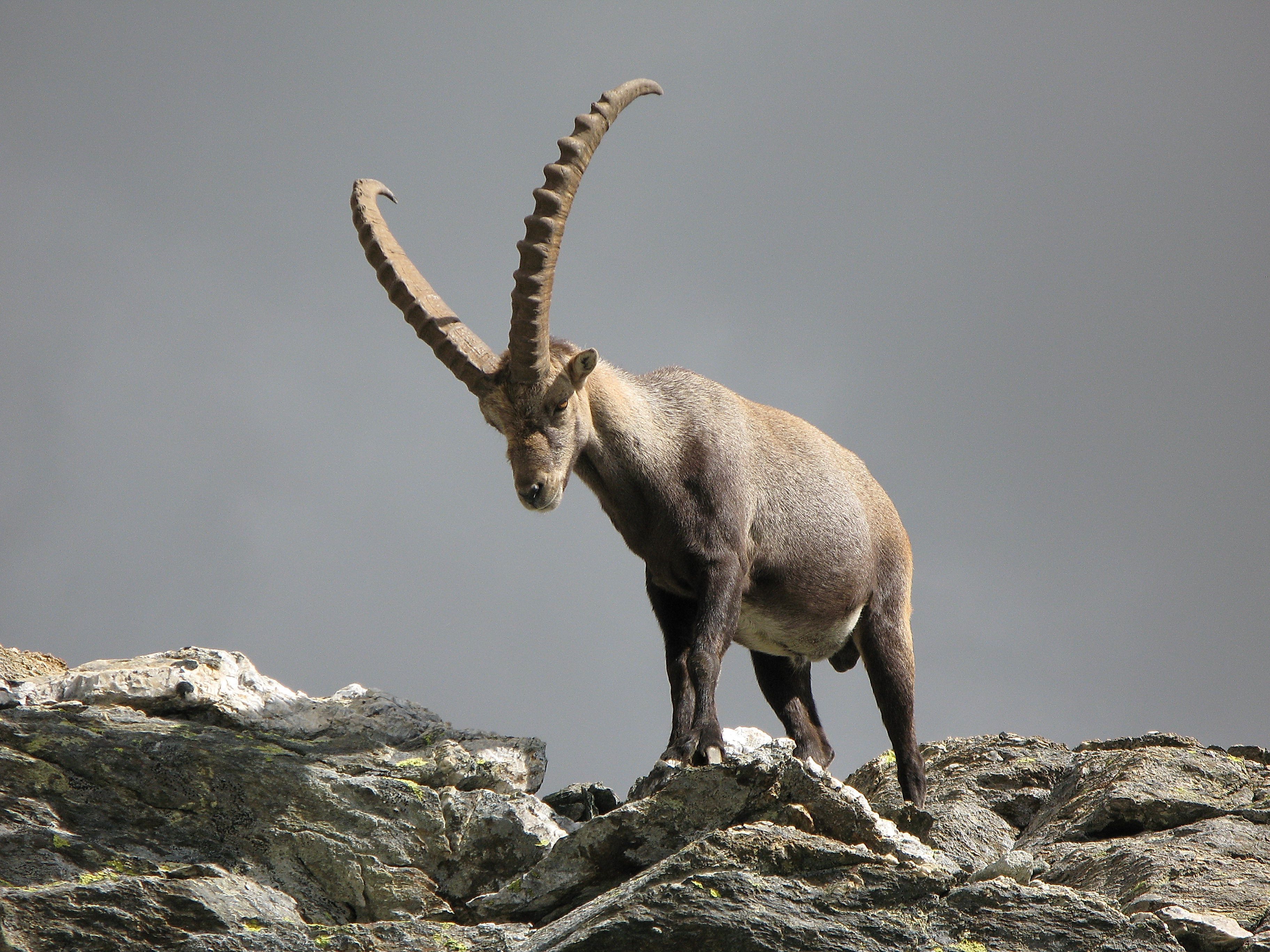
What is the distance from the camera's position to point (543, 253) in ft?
30.2

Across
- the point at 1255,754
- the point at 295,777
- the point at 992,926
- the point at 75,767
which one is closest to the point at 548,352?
the point at 295,777

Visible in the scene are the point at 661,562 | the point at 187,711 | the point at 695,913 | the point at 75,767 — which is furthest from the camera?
the point at 661,562

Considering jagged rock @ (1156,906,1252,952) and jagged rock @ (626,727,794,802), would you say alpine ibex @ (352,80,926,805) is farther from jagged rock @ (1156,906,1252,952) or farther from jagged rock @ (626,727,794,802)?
jagged rock @ (1156,906,1252,952)

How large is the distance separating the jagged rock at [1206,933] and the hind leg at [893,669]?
4.40 metres

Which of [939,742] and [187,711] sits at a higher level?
[939,742]

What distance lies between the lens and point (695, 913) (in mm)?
5871

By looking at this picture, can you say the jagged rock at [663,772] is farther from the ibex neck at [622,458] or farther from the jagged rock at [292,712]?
the ibex neck at [622,458]

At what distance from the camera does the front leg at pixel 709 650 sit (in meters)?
8.80

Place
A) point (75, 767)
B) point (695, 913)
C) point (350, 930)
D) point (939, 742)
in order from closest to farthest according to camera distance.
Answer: point (695, 913) → point (350, 930) → point (75, 767) → point (939, 742)

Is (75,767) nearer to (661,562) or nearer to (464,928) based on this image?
(464,928)

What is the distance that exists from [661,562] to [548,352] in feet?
6.32

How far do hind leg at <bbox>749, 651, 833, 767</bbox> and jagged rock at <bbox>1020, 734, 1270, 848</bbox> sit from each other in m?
2.31

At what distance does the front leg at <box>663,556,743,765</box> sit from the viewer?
8.80 meters

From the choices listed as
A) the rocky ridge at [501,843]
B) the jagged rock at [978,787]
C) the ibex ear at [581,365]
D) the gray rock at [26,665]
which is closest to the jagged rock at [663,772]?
the rocky ridge at [501,843]
